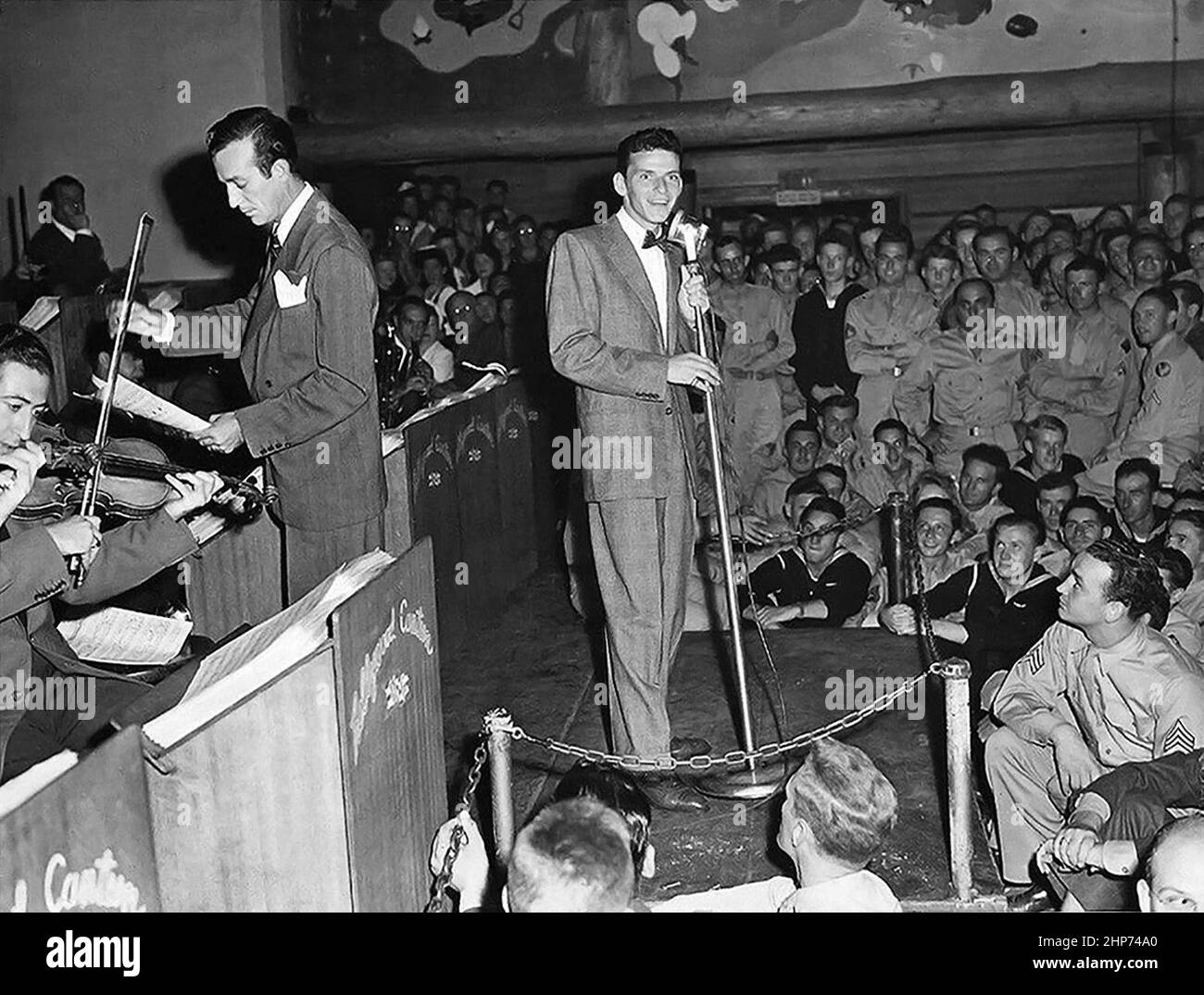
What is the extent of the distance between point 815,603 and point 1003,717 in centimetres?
176

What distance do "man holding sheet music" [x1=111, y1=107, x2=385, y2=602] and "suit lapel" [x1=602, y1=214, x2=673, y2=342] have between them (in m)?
0.63

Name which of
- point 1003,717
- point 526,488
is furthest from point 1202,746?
point 526,488

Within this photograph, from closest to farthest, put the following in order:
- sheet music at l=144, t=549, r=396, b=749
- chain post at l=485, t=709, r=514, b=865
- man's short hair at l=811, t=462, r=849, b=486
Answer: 1. sheet music at l=144, t=549, r=396, b=749
2. chain post at l=485, t=709, r=514, b=865
3. man's short hair at l=811, t=462, r=849, b=486

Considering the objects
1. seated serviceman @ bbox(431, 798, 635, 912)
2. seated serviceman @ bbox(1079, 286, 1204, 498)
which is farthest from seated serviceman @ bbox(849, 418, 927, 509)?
seated serviceman @ bbox(431, 798, 635, 912)

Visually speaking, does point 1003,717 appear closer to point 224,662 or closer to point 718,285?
point 224,662

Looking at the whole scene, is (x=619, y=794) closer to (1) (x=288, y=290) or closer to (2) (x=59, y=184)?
(1) (x=288, y=290)

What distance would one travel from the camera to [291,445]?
348 centimetres

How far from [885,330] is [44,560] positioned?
551cm

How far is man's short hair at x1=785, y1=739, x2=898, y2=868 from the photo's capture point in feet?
8.81

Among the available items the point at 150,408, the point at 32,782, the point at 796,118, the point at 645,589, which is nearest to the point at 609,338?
the point at 645,589

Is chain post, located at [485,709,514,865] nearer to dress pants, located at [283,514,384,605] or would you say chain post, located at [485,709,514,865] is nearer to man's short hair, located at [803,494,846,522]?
dress pants, located at [283,514,384,605]

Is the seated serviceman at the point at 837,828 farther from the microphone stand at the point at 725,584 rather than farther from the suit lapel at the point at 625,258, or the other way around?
the suit lapel at the point at 625,258

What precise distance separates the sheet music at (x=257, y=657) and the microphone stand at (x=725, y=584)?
40.2 inches

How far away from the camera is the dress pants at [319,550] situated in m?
3.56
